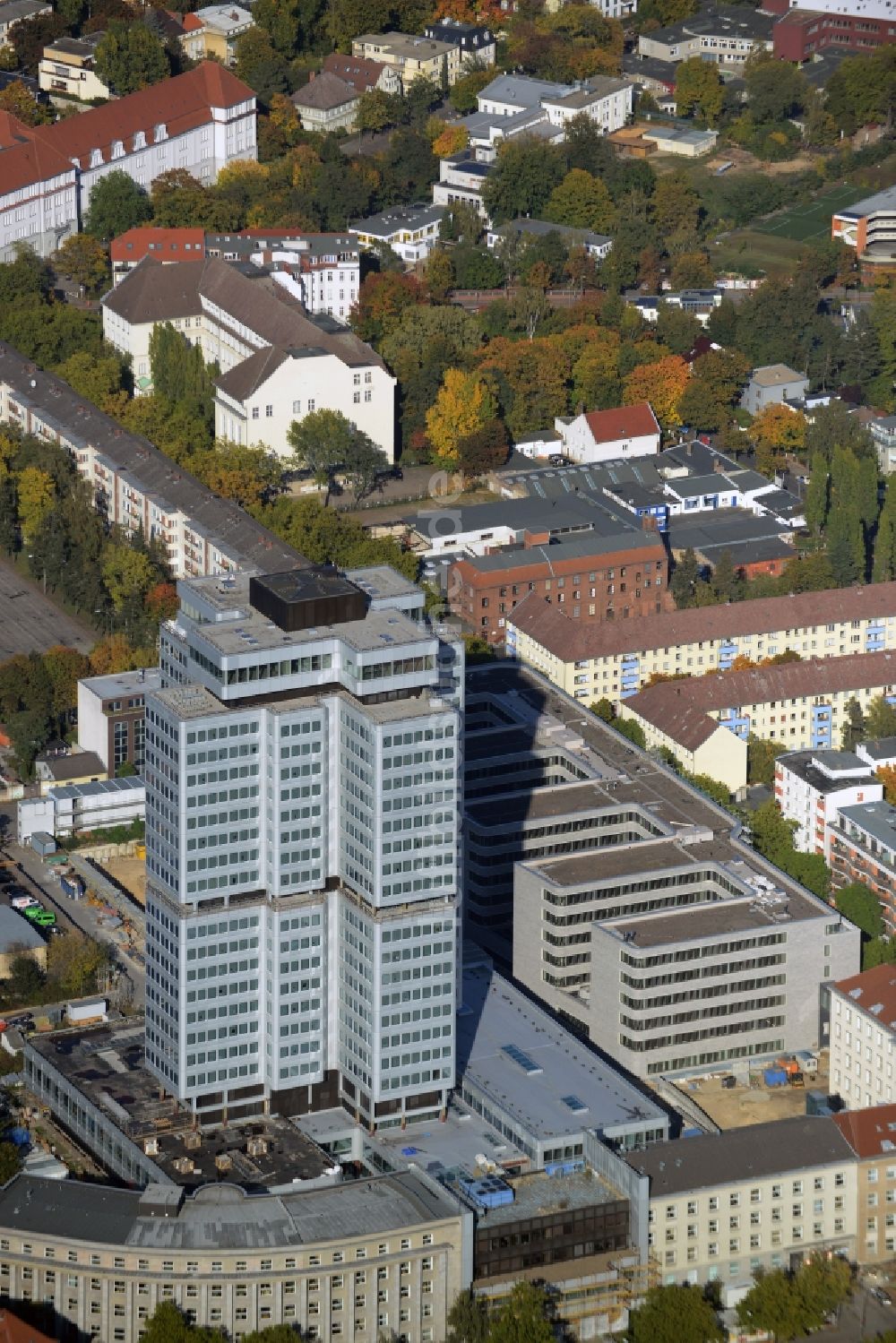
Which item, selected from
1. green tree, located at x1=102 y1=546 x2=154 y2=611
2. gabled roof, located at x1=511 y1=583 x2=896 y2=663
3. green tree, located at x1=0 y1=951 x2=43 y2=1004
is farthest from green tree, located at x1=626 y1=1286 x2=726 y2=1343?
green tree, located at x1=102 y1=546 x2=154 y2=611

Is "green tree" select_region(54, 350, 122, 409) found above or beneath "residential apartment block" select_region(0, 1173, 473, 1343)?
beneath

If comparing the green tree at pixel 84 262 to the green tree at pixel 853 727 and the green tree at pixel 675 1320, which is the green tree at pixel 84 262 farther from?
the green tree at pixel 675 1320

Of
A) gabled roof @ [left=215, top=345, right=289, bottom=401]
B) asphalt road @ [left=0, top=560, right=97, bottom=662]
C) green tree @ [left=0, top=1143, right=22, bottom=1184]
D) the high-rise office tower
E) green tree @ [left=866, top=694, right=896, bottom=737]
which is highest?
the high-rise office tower

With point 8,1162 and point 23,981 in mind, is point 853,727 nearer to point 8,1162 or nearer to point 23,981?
point 23,981

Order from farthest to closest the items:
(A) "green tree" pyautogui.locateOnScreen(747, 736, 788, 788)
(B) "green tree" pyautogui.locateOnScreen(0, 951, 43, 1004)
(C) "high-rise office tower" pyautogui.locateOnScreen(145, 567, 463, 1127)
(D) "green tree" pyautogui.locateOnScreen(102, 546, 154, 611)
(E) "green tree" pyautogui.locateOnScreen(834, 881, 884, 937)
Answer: (D) "green tree" pyautogui.locateOnScreen(102, 546, 154, 611)
(A) "green tree" pyautogui.locateOnScreen(747, 736, 788, 788)
(E) "green tree" pyautogui.locateOnScreen(834, 881, 884, 937)
(B) "green tree" pyautogui.locateOnScreen(0, 951, 43, 1004)
(C) "high-rise office tower" pyautogui.locateOnScreen(145, 567, 463, 1127)

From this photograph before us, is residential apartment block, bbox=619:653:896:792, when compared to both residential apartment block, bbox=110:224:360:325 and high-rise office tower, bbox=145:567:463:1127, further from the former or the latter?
residential apartment block, bbox=110:224:360:325
